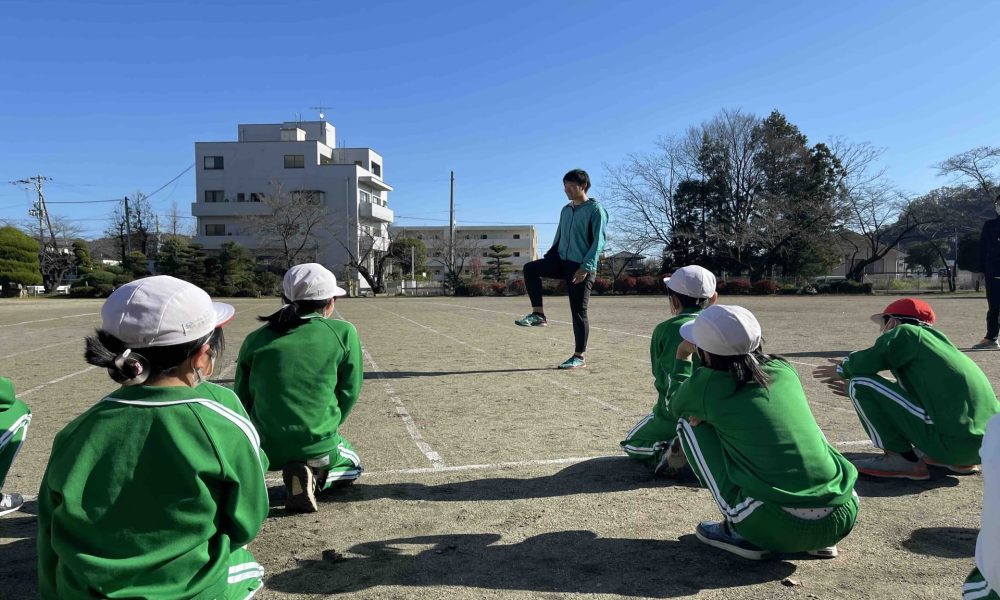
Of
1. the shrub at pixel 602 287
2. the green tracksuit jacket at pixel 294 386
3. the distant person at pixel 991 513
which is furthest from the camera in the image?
the shrub at pixel 602 287

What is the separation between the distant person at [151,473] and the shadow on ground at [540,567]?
2.28ft

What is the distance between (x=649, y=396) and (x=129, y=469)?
16.2 ft

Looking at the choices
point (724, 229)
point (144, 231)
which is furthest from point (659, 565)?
point (144, 231)

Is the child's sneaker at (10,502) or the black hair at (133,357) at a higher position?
the black hair at (133,357)

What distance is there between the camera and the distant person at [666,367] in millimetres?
3613

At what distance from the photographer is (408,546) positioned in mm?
2777

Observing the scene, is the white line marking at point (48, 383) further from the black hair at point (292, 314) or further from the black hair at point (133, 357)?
the black hair at point (133, 357)

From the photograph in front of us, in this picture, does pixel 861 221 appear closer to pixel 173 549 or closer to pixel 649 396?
pixel 649 396

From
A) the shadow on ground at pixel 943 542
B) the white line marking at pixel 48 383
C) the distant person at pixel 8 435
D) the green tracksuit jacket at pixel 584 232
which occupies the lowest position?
the white line marking at pixel 48 383

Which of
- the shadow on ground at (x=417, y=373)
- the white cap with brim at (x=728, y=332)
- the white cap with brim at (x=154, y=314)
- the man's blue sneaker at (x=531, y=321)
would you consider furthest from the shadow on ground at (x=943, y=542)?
the man's blue sneaker at (x=531, y=321)

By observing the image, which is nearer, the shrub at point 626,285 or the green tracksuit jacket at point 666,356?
the green tracksuit jacket at point 666,356

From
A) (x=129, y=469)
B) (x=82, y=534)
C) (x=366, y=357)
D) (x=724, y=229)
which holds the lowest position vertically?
(x=366, y=357)

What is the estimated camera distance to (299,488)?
3172 mm

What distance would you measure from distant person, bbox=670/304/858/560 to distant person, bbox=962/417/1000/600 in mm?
923
